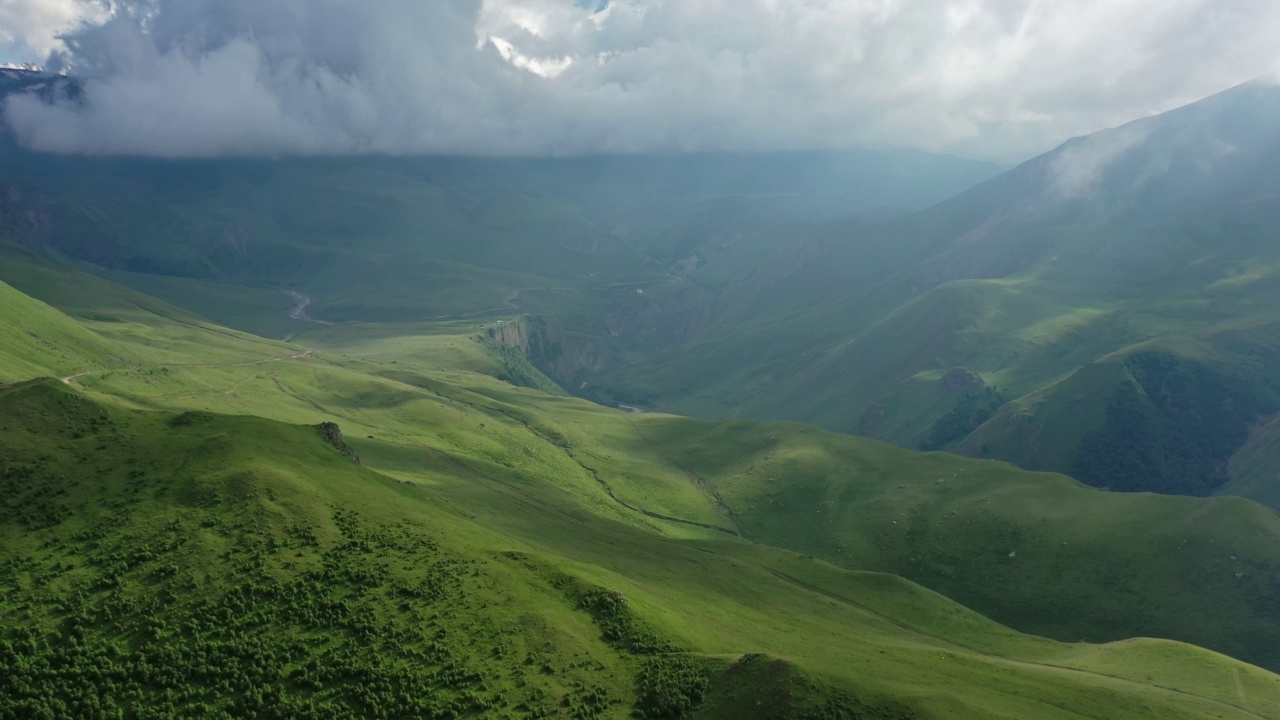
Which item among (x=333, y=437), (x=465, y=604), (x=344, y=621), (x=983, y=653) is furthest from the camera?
(x=983, y=653)

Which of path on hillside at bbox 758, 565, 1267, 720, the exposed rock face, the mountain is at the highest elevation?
the exposed rock face

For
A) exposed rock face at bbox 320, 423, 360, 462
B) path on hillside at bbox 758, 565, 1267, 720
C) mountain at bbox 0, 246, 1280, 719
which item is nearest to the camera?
mountain at bbox 0, 246, 1280, 719

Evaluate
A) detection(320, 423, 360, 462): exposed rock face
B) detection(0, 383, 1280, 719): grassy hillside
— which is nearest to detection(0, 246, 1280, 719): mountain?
detection(0, 383, 1280, 719): grassy hillside

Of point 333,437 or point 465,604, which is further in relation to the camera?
point 333,437

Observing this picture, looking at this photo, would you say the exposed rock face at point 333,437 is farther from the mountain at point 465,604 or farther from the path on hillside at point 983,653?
the path on hillside at point 983,653

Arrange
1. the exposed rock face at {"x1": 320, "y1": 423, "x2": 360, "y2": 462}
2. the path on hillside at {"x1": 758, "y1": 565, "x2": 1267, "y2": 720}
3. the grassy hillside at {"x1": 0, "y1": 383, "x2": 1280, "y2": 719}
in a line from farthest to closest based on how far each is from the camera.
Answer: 1. the exposed rock face at {"x1": 320, "y1": 423, "x2": 360, "y2": 462}
2. the path on hillside at {"x1": 758, "y1": 565, "x2": 1267, "y2": 720}
3. the grassy hillside at {"x1": 0, "y1": 383, "x2": 1280, "y2": 719}

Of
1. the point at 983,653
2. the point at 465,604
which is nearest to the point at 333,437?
the point at 465,604

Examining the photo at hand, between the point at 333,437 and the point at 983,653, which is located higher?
the point at 333,437

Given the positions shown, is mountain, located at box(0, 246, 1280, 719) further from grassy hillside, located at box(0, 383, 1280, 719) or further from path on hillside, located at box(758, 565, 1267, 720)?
path on hillside, located at box(758, 565, 1267, 720)

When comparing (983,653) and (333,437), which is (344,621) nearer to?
(333,437)

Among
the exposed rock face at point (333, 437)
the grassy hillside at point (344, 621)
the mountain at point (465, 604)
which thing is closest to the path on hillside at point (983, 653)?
the mountain at point (465, 604)

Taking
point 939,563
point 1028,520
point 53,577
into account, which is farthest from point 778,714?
point 1028,520

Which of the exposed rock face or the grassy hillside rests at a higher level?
the exposed rock face

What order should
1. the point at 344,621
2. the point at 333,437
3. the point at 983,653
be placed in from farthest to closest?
the point at 983,653 < the point at 333,437 < the point at 344,621
